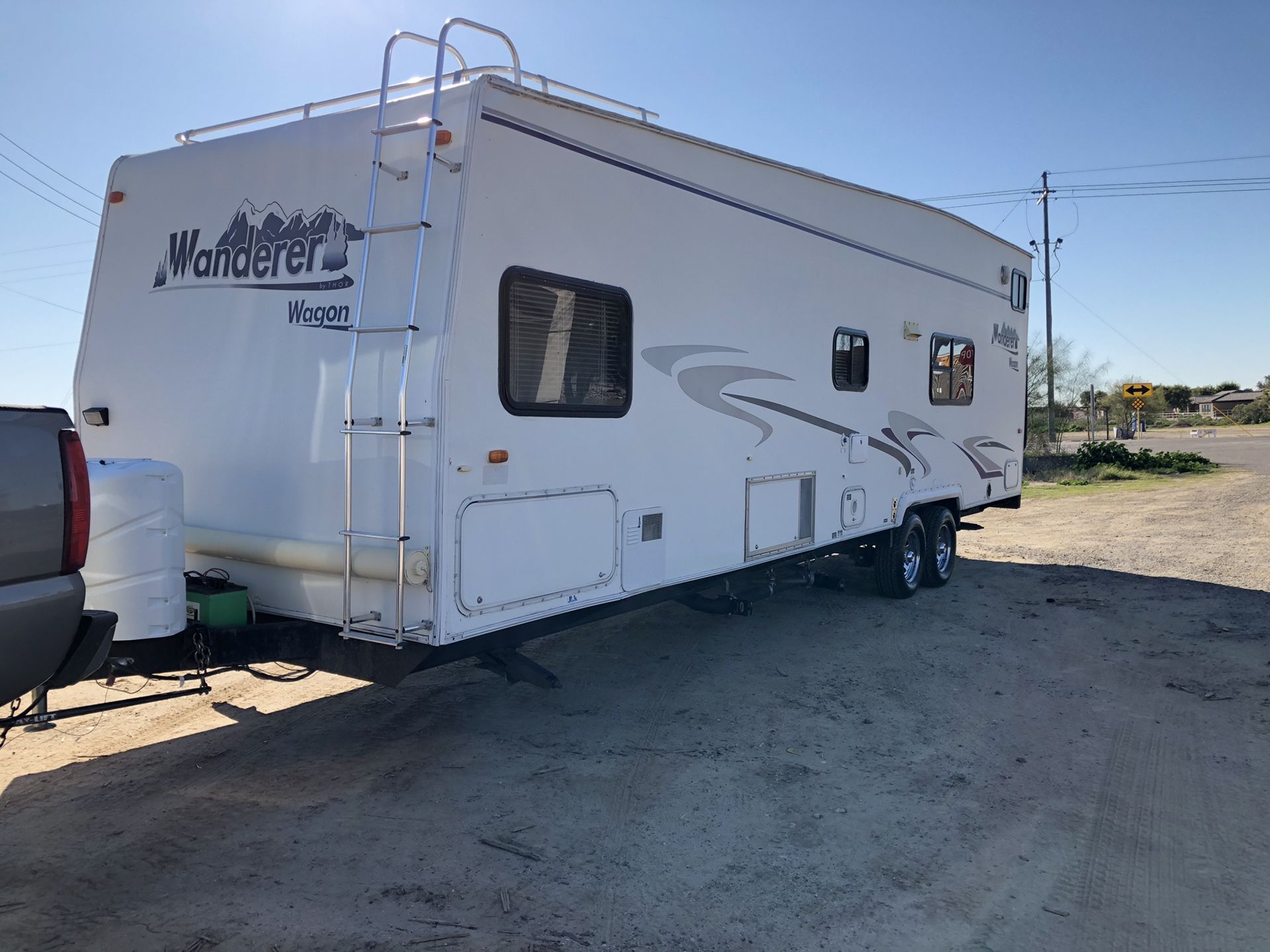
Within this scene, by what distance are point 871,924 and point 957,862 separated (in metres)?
0.66

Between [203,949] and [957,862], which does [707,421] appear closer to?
[957,862]

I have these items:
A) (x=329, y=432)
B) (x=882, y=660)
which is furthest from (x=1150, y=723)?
(x=329, y=432)

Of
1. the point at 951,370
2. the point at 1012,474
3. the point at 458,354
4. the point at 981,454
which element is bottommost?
the point at 1012,474

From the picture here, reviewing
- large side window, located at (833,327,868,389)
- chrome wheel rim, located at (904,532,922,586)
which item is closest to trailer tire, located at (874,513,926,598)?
chrome wheel rim, located at (904,532,922,586)

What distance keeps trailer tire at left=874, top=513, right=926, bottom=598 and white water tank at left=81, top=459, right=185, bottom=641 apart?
6.11 m

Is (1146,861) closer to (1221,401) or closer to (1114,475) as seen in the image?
(1114,475)

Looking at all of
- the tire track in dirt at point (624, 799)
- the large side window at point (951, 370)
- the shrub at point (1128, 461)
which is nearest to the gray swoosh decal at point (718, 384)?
the tire track in dirt at point (624, 799)

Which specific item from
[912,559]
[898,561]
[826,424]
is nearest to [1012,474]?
[912,559]

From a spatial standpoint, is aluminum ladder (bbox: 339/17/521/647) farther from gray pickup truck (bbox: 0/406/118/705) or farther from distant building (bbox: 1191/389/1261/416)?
distant building (bbox: 1191/389/1261/416)

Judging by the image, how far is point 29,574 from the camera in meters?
3.08

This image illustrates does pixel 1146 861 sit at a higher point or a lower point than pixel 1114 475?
lower

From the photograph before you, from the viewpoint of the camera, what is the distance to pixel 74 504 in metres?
3.21

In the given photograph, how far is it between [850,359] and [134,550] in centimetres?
521

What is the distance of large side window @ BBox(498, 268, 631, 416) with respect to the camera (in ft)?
14.2
